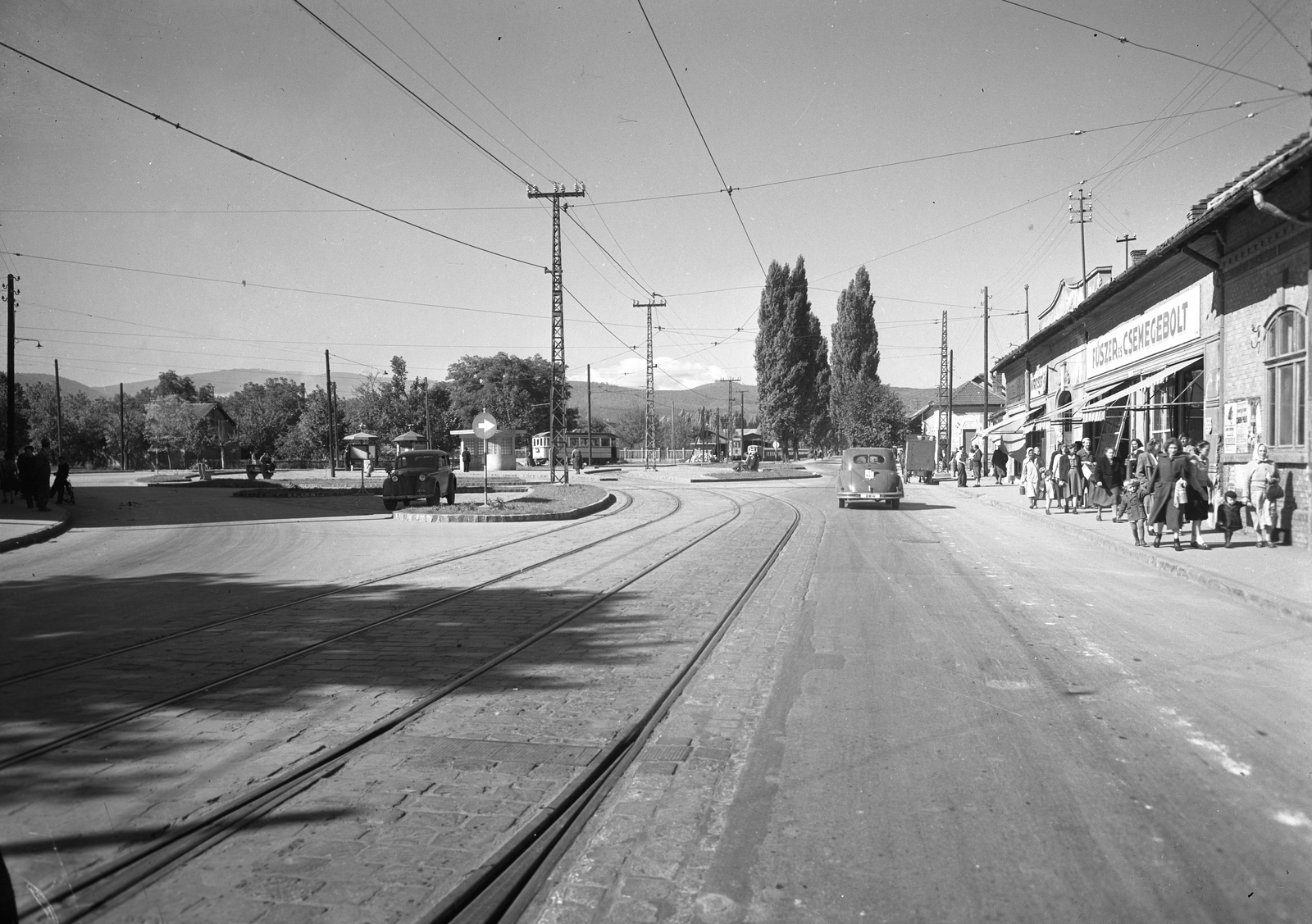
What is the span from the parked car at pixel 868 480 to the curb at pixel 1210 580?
6.93m

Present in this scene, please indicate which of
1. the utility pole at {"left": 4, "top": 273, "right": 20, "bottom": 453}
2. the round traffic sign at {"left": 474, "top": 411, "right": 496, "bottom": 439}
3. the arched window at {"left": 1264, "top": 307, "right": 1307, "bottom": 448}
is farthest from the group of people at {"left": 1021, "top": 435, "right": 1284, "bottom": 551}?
the utility pole at {"left": 4, "top": 273, "right": 20, "bottom": 453}

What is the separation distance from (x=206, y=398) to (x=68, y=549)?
381 feet

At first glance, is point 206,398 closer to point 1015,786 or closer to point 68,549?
point 68,549

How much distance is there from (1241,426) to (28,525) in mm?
24760

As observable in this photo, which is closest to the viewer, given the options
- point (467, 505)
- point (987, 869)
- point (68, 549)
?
point (987, 869)

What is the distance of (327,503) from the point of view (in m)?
27.7

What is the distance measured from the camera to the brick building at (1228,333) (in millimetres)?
13172

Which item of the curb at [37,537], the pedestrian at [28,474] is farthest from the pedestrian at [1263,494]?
the pedestrian at [28,474]

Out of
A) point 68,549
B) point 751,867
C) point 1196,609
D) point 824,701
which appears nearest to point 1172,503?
point 1196,609

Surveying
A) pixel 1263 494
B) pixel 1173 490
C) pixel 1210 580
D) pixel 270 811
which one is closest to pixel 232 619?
pixel 270 811

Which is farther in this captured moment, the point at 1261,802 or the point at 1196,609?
the point at 1196,609

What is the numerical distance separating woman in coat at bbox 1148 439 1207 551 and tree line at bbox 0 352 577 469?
215ft

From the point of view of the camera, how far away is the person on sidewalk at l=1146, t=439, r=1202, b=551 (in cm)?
1286

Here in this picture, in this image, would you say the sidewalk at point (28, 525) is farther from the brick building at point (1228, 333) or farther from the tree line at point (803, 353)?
the tree line at point (803, 353)
